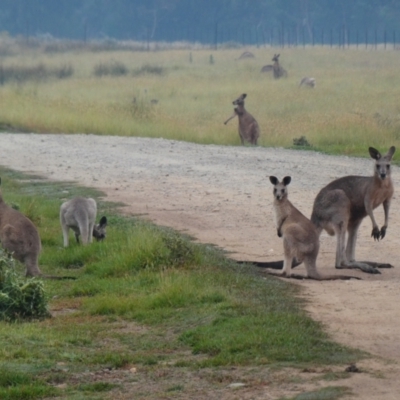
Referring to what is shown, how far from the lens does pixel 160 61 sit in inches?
2608

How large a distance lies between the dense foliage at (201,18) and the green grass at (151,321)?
108m

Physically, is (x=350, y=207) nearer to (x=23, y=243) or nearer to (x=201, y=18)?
(x=23, y=243)

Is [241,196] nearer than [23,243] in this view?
No

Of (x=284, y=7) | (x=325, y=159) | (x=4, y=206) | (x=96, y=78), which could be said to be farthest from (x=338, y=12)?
(x=4, y=206)

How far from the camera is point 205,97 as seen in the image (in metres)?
40.7

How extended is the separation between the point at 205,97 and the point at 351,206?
2952cm

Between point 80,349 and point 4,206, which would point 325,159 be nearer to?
point 4,206

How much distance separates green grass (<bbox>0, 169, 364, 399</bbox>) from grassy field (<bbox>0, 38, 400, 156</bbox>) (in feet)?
40.5

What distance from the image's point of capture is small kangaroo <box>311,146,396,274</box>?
1112 centimetres

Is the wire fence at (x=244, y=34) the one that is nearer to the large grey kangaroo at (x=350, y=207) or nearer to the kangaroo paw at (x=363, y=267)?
the large grey kangaroo at (x=350, y=207)

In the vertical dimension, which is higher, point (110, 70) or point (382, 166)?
point (110, 70)

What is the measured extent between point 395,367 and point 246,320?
1.55 meters

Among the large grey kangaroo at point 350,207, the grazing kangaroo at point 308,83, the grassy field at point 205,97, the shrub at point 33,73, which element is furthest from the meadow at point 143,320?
the shrub at point 33,73

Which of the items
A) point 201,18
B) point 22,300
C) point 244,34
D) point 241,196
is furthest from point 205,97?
point 201,18
